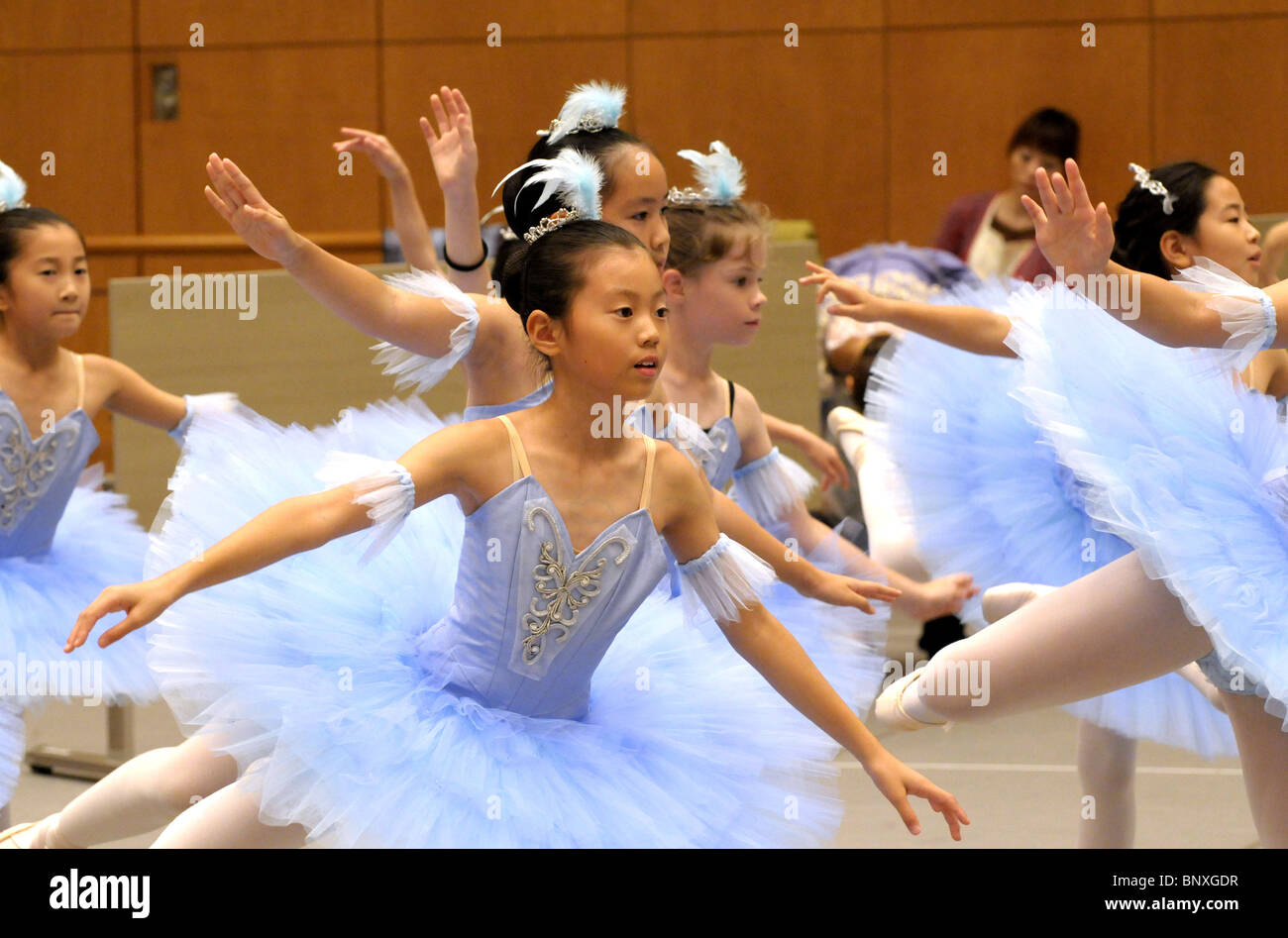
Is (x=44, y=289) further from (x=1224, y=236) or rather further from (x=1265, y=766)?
(x=1265, y=766)

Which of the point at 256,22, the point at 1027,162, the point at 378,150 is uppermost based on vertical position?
the point at 256,22

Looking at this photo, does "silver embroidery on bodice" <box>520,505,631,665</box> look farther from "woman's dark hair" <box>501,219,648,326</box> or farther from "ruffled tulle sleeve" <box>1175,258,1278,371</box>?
"ruffled tulle sleeve" <box>1175,258,1278,371</box>

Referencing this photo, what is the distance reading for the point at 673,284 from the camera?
3221mm

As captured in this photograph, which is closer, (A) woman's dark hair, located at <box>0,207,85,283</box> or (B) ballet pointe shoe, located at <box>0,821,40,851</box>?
(B) ballet pointe shoe, located at <box>0,821,40,851</box>

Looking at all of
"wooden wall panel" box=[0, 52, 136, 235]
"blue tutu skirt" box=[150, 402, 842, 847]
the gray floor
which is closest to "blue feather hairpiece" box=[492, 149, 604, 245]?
"blue tutu skirt" box=[150, 402, 842, 847]

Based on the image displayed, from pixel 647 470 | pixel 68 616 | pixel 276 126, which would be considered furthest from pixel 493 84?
pixel 647 470

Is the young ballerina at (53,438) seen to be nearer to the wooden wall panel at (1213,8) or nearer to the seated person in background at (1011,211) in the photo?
the seated person in background at (1011,211)

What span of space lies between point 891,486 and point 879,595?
847 mm

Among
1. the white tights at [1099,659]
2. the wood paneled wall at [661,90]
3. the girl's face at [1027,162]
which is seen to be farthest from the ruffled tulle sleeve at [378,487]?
the wood paneled wall at [661,90]

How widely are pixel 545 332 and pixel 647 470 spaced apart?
9.6 inches

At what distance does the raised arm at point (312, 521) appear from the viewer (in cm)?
182

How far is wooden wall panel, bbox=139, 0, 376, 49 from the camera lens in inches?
328

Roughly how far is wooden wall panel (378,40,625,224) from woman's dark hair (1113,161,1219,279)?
17.5ft

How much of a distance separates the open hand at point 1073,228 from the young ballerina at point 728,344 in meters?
1.02
